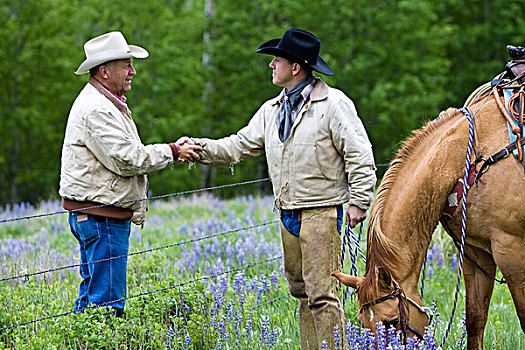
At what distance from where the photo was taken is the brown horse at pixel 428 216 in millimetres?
3434

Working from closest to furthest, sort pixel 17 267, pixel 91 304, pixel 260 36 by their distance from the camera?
pixel 91 304
pixel 17 267
pixel 260 36

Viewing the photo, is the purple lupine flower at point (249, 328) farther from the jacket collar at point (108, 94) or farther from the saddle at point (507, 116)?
the jacket collar at point (108, 94)

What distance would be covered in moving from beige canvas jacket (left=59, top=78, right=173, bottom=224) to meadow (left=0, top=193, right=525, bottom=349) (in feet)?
1.66

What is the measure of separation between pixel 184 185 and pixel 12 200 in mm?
6061

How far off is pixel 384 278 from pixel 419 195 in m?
0.59

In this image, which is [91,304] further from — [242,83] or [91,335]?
[242,83]

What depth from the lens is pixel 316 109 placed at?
396 cm

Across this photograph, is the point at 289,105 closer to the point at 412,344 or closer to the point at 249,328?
the point at 249,328

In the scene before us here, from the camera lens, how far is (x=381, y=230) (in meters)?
3.62

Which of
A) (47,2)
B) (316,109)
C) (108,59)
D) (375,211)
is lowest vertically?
(375,211)

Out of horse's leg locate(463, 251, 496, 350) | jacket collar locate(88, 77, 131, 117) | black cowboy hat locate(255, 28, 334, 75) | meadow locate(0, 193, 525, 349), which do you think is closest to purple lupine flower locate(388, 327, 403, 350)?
meadow locate(0, 193, 525, 349)

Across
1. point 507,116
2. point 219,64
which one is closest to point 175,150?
point 507,116

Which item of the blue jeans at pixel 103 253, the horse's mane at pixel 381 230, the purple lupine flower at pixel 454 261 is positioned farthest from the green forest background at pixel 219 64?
the blue jeans at pixel 103 253

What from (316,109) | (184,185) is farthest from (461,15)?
(316,109)
